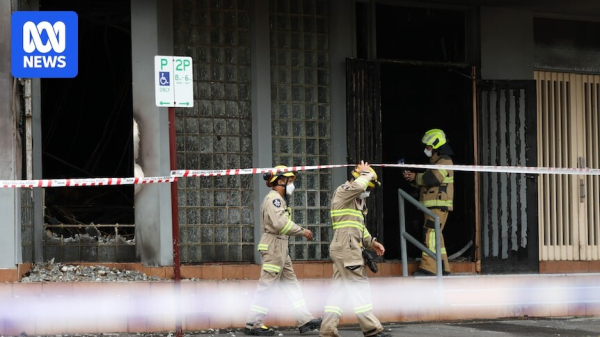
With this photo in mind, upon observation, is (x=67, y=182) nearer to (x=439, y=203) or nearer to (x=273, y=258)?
(x=273, y=258)

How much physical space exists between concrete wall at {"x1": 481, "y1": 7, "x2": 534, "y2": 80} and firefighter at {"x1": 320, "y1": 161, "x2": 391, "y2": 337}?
4.68 meters

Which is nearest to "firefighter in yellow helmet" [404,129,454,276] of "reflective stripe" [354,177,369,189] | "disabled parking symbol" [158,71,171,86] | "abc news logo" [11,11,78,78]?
"reflective stripe" [354,177,369,189]

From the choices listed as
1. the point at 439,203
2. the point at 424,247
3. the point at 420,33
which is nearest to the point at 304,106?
the point at 439,203

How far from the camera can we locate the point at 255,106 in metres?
13.6

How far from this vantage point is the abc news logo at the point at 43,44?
11.8 m

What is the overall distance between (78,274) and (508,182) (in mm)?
5848

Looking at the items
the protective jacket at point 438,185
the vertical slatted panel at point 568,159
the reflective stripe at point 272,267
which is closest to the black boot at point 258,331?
the reflective stripe at point 272,267

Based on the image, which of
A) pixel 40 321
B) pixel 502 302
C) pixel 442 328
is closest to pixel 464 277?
pixel 502 302

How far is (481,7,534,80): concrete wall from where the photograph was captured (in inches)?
594

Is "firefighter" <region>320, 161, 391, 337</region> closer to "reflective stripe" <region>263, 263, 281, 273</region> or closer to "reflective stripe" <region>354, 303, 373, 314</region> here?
"reflective stripe" <region>354, 303, 373, 314</region>

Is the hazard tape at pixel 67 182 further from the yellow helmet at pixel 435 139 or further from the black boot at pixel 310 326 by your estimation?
the yellow helmet at pixel 435 139

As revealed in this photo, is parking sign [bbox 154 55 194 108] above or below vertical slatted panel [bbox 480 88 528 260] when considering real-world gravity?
above

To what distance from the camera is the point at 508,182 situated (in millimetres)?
15109

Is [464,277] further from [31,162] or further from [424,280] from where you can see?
[31,162]
